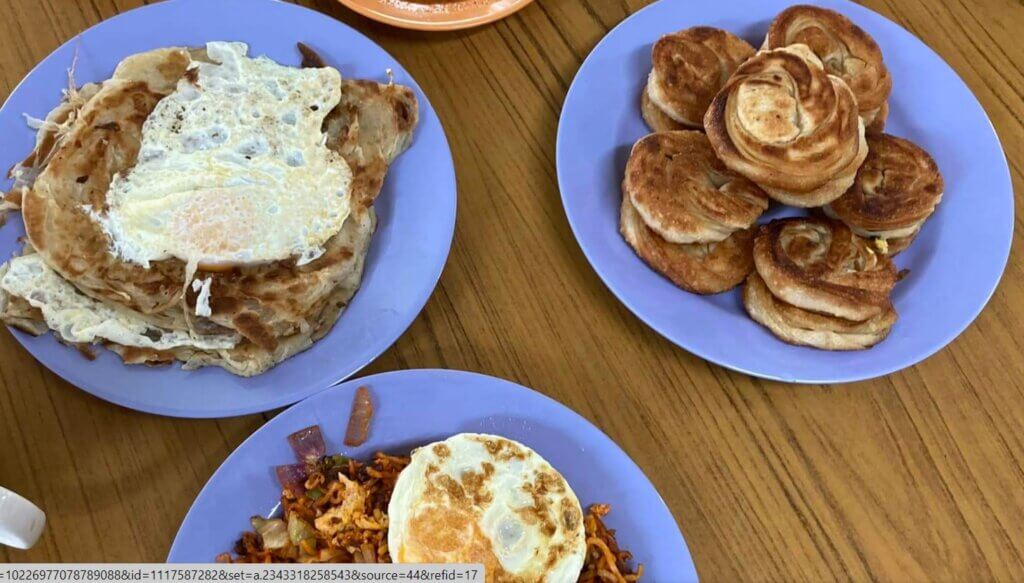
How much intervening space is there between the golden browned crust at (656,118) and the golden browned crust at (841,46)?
32 cm

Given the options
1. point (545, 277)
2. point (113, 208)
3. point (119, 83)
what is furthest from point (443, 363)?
point (119, 83)

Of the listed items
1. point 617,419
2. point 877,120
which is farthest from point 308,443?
point 877,120

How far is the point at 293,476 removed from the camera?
70.1 inches

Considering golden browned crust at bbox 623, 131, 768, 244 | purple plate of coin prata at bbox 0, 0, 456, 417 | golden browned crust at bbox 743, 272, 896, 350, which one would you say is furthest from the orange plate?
golden browned crust at bbox 743, 272, 896, 350

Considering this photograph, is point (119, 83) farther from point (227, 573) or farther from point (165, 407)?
point (227, 573)

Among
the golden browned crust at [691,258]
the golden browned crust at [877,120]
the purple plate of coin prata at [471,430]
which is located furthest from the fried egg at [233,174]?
the golden browned crust at [877,120]

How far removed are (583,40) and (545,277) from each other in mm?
757

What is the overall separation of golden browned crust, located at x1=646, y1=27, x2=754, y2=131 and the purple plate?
97 mm

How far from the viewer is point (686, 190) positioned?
1944 millimetres

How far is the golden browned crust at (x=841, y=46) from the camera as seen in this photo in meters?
2.08

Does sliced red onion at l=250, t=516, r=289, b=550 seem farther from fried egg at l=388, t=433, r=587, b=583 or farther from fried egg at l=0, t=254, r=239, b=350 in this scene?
fried egg at l=0, t=254, r=239, b=350

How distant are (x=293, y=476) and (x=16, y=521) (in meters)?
0.53

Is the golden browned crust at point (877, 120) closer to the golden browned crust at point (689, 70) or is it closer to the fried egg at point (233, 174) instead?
the golden browned crust at point (689, 70)

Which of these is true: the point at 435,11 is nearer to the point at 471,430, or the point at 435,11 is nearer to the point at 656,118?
the point at 656,118
